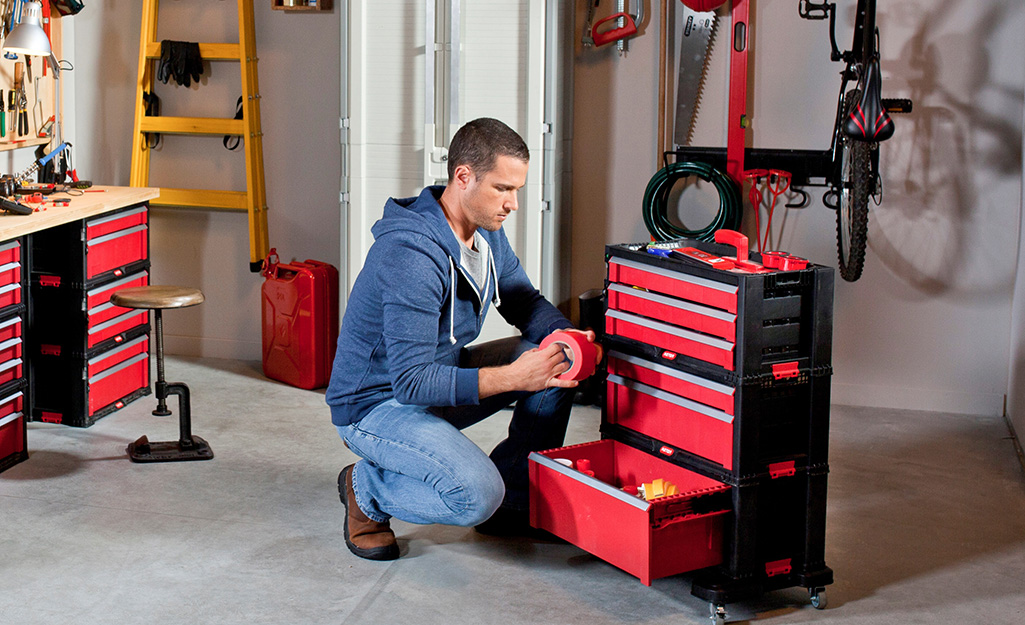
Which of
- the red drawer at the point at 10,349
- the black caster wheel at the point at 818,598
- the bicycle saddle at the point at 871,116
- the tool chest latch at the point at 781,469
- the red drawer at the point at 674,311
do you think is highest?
the bicycle saddle at the point at 871,116

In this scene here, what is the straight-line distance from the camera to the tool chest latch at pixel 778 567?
2.79 m

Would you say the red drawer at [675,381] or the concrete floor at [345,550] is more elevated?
the red drawer at [675,381]

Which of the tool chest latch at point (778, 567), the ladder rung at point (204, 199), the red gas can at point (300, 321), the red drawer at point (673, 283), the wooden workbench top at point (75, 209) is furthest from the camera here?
the ladder rung at point (204, 199)

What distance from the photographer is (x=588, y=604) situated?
2.85m

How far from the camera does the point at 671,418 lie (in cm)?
291

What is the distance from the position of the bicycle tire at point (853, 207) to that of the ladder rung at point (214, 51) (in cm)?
264

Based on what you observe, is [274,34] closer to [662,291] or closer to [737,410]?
[662,291]

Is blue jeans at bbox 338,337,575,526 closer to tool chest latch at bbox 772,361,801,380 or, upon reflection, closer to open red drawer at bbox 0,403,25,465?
tool chest latch at bbox 772,361,801,380

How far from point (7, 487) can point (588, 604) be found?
1964 mm

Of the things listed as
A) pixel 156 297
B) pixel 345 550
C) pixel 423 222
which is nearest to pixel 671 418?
pixel 423 222

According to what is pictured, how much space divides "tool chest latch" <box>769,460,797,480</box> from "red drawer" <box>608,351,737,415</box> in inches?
7.1

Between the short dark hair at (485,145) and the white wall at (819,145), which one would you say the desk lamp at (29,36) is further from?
the short dark hair at (485,145)

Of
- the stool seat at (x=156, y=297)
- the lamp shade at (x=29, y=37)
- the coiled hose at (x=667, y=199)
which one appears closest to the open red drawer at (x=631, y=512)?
the stool seat at (x=156, y=297)

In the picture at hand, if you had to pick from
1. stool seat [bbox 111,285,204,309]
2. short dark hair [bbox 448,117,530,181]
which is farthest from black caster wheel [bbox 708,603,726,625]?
stool seat [bbox 111,285,204,309]
